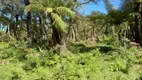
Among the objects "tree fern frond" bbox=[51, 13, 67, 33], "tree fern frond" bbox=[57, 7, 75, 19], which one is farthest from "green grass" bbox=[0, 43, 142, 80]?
"tree fern frond" bbox=[57, 7, 75, 19]

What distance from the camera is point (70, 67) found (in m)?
9.34

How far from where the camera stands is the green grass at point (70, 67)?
8.93m

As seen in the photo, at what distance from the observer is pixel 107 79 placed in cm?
913

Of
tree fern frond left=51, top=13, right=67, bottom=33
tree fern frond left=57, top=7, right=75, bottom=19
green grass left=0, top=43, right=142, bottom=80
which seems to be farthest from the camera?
tree fern frond left=57, top=7, right=75, bottom=19

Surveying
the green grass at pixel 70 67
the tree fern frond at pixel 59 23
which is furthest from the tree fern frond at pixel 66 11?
the green grass at pixel 70 67

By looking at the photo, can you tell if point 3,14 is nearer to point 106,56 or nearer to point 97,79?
point 106,56

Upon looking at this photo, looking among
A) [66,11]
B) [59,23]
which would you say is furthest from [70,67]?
[66,11]

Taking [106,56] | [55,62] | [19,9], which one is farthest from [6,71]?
[19,9]

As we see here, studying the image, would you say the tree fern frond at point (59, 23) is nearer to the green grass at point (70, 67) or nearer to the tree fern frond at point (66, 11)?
the tree fern frond at point (66, 11)

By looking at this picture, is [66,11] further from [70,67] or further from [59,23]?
[70,67]

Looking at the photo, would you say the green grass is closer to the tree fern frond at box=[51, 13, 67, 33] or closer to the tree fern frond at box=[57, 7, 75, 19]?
the tree fern frond at box=[51, 13, 67, 33]

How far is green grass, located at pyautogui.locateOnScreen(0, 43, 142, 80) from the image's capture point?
893 centimetres

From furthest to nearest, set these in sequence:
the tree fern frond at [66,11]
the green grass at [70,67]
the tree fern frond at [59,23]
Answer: the tree fern frond at [66,11] → the tree fern frond at [59,23] → the green grass at [70,67]

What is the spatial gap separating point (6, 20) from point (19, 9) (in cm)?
239
